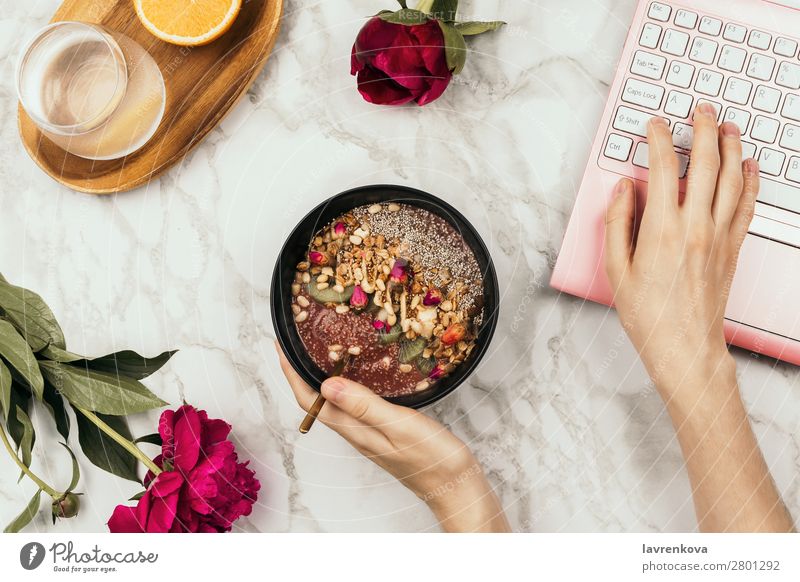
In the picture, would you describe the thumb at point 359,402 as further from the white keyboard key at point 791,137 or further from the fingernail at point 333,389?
the white keyboard key at point 791,137

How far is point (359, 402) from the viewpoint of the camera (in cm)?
48

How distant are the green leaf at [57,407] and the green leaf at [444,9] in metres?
0.47

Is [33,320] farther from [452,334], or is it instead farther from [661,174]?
[661,174]

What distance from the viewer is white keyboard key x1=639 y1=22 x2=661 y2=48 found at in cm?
51

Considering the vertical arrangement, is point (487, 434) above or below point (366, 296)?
below

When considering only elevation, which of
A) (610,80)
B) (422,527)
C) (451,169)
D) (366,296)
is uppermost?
(610,80)

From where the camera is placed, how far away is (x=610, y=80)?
1.85 ft

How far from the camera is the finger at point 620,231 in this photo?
1.69 feet

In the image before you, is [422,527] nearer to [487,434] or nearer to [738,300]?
[487,434]

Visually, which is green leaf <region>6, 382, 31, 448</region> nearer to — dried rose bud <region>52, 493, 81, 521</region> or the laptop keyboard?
dried rose bud <region>52, 493, 81, 521</region>

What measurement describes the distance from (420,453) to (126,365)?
27cm
